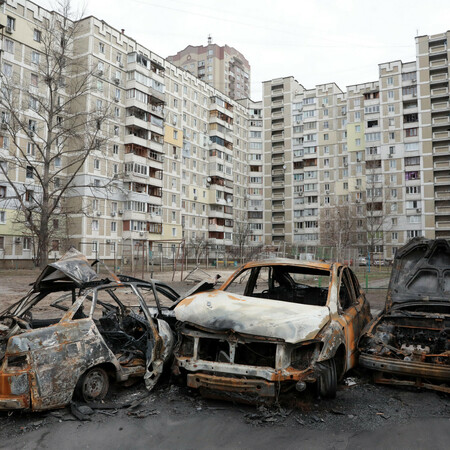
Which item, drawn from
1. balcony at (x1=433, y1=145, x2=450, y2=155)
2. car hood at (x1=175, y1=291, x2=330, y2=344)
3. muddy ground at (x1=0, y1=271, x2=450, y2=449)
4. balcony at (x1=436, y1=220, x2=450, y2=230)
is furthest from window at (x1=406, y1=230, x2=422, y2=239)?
car hood at (x1=175, y1=291, x2=330, y2=344)

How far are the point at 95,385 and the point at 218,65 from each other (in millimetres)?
104018

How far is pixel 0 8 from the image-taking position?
1553 inches

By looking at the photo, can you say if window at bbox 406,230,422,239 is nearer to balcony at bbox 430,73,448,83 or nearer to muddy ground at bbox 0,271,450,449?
balcony at bbox 430,73,448,83

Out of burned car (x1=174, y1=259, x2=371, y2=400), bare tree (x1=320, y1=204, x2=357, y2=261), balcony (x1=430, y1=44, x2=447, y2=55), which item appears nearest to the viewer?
burned car (x1=174, y1=259, x2=371, y2=400)

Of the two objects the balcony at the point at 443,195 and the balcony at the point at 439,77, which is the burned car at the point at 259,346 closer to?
the balcony at the point at 443,195

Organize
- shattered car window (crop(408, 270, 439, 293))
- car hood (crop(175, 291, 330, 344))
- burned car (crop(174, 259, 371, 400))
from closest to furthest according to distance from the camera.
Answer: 1. burned car (crop(174, 259, 371, 400))
2. car hood (crop(175, 291, 330, 344))
3. shattered car window (crop(408, 270, 439, 293))

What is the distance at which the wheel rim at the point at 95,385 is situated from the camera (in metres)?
4.75

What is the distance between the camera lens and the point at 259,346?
4.86m

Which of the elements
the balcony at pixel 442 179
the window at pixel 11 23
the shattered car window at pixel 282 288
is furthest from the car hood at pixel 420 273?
the balcony at pixel 442 179

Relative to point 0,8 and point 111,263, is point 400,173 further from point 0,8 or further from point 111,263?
point 0,8

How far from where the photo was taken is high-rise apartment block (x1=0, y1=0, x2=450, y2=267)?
42.9m

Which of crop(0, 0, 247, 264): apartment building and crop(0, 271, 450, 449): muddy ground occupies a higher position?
crop(0, 0, 247, 264): apartment building

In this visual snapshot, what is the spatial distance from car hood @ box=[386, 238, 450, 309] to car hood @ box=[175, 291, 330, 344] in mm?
2831

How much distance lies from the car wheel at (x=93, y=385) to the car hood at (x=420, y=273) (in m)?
4.77
